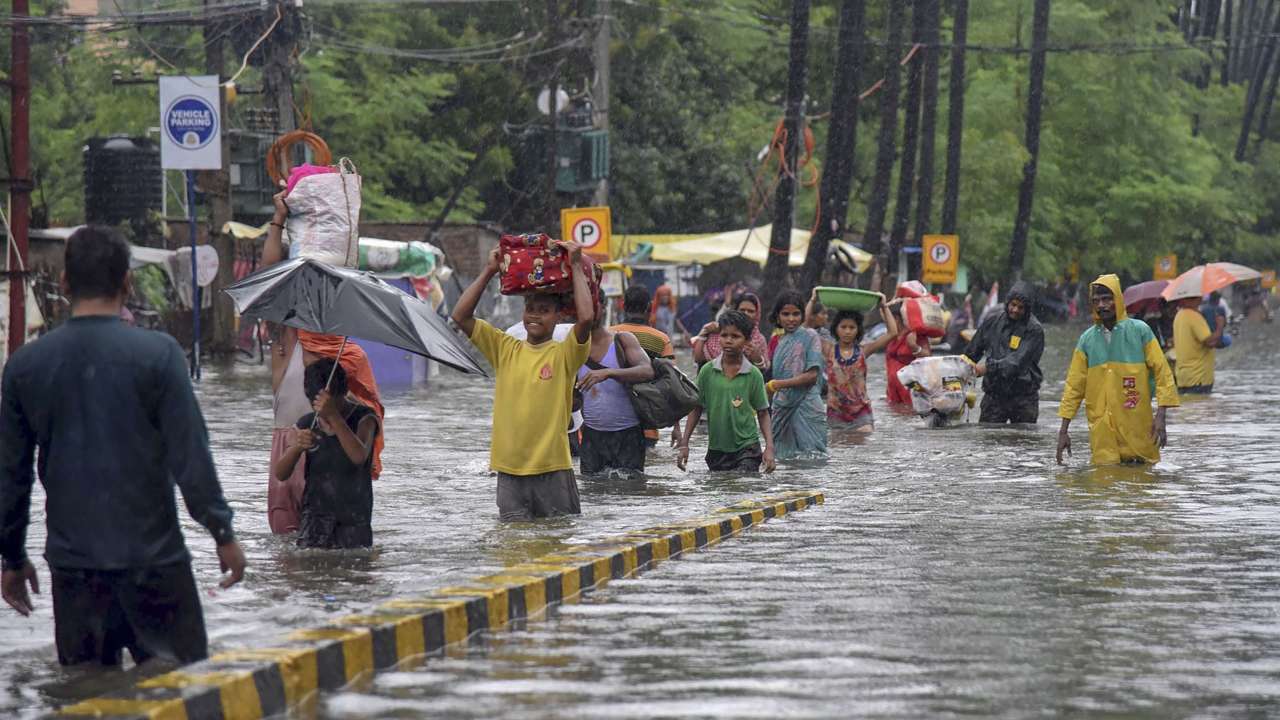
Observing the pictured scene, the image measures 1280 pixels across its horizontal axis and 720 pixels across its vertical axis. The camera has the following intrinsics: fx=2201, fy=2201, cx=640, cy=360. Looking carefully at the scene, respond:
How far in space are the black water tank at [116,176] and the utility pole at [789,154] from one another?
43.0ft

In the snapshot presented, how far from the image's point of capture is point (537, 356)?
36.7 feet

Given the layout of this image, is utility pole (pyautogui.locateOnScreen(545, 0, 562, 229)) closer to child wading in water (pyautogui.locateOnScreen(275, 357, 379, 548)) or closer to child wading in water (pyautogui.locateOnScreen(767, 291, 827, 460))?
child wading in water (pyautogui.locateOnScreen(767, 291, 827, 460))

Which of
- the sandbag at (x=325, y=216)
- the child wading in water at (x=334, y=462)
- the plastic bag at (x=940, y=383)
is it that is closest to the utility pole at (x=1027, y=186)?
the plastic bag at (x=940, y=383)

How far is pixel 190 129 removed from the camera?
98.3ft

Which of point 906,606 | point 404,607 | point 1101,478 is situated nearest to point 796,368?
point 1101,478

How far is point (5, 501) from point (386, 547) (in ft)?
13.8

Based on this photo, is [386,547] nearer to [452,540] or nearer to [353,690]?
[452,540]

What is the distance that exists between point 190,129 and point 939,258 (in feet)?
59.4

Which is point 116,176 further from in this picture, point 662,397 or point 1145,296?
point 662,397

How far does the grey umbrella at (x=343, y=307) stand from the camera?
383 inches

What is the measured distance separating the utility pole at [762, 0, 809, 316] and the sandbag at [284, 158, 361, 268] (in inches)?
776

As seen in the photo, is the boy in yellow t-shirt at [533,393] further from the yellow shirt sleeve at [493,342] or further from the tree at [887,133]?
the tree at [887,133]

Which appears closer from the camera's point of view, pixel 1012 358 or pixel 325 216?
pixel 325 216

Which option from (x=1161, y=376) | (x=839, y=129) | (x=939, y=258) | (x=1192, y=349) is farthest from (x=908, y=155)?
(x=1161, y=376)
